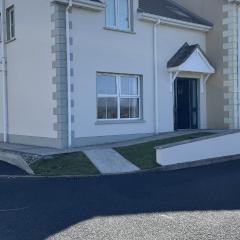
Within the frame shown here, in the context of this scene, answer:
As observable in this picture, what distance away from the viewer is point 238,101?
1800 centimetres

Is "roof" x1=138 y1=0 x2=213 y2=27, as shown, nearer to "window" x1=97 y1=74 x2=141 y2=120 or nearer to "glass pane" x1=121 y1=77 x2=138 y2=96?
"glass pane" x1=121 y1=77 x2=138 y2=96

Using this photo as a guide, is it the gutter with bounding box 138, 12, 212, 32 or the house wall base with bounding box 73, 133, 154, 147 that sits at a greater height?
the gutter with bounding box 138, 12, 212, 32

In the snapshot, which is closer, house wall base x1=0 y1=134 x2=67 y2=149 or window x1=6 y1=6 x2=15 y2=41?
house wall base x1=0 y1=134 x2=67 y2=149

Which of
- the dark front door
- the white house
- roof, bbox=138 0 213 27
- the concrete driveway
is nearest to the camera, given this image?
the concrete driveway

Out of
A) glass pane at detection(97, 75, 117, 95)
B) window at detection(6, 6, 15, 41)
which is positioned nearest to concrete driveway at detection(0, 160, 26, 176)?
glass pane at detection(97, 75, 117, 95)

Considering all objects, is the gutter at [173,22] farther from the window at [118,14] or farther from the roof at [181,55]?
the roof at [181,55]

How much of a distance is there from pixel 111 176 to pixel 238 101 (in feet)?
28.9

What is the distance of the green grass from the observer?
37.6 ft

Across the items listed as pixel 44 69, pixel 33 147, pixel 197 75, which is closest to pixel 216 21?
pixel 197 75

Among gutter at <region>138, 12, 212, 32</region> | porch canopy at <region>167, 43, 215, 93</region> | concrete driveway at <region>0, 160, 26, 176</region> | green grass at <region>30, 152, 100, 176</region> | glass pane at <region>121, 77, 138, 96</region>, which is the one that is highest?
gutter at <region>138, 12, 212, 32</region>

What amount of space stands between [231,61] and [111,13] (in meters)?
5.37

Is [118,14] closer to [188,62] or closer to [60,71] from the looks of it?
[188,62]

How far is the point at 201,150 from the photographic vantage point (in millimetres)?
13680

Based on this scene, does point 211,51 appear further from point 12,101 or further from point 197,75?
point 12,101
